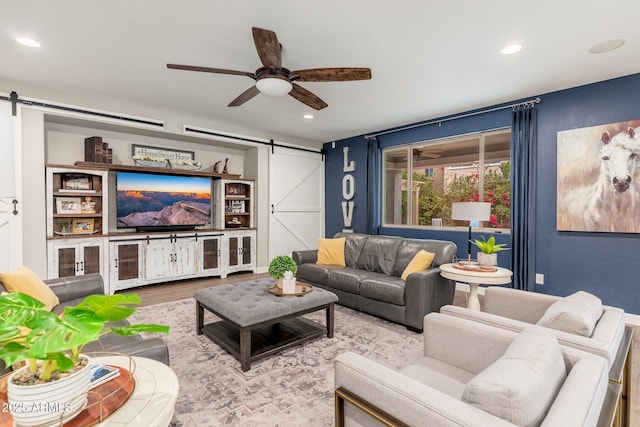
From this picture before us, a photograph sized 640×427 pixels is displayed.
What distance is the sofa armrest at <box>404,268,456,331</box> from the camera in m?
3.18

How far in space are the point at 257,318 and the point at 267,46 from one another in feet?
6.97

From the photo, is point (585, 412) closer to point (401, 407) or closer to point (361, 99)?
point (401, 407)

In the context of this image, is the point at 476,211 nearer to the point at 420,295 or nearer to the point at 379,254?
the point at 420,295

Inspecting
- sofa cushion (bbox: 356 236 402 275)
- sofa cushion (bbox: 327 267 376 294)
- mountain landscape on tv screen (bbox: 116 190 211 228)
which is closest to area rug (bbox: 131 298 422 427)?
sofa cushion (bbox: 327 267 376 294)

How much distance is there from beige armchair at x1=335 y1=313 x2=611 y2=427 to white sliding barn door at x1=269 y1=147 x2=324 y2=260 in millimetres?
5210

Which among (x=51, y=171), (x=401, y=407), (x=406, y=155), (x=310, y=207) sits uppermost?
(x=406, y=155)

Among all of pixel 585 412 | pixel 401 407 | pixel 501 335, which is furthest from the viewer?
pixel 501 335

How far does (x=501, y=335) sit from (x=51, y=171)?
5255mm

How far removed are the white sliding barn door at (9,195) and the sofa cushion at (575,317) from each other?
529cm

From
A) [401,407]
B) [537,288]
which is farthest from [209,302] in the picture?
[537,288]

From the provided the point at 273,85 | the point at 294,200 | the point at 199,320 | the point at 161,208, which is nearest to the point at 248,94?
the point at 273,85

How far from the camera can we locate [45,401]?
2.89 feet

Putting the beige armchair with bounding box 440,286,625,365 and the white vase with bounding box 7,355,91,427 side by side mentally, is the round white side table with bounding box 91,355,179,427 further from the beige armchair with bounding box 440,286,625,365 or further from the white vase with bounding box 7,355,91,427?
the beige armchair with bounding box 440,286,625,365

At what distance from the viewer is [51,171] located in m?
4.14
